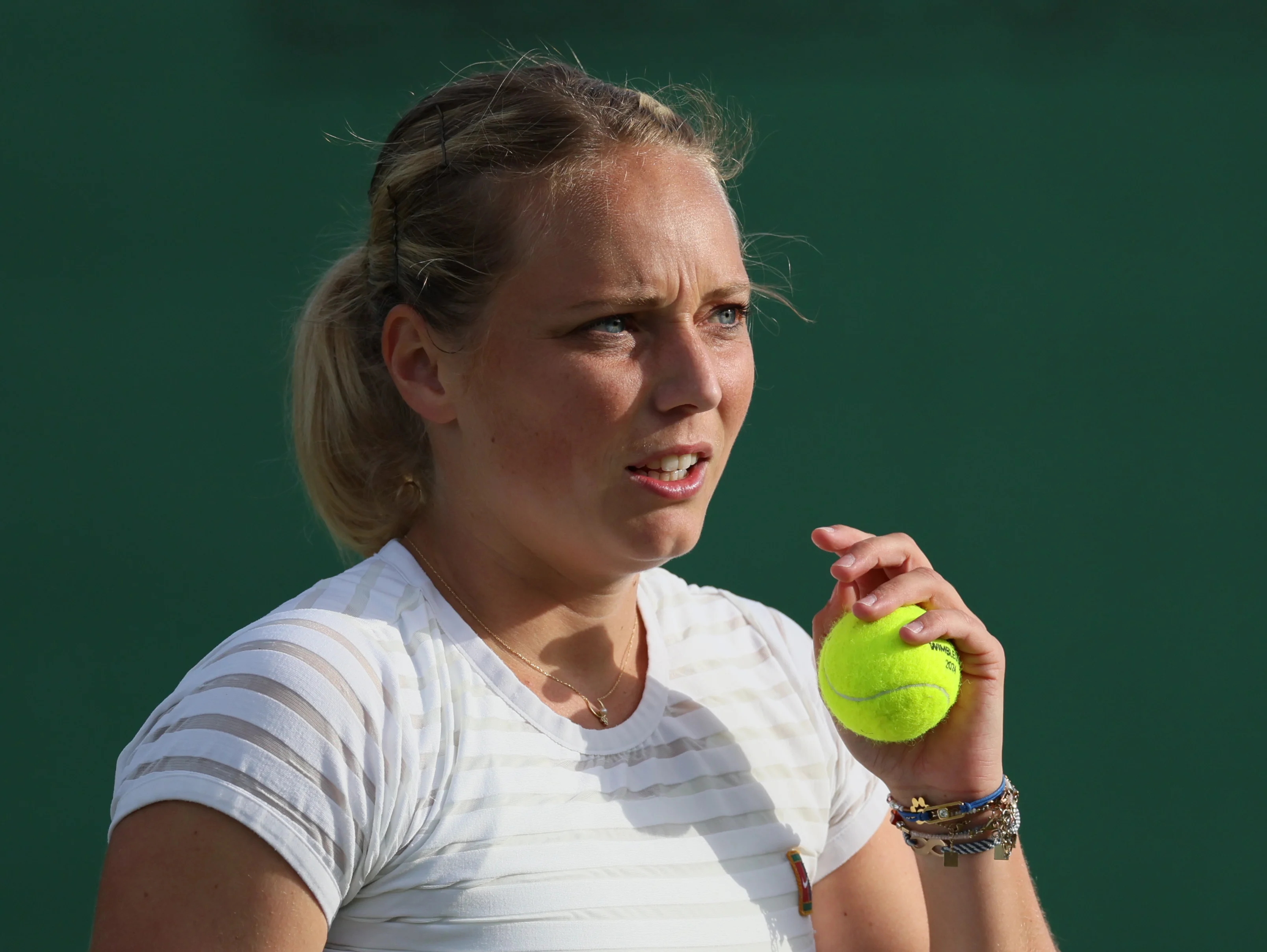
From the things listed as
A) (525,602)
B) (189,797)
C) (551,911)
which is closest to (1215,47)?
(525,602)

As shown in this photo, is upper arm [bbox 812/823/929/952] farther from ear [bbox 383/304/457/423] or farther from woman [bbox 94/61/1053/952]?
ear [bbox 383/304/457/423]

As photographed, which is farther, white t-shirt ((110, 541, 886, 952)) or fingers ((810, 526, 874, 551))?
fingers ((810, 526, 874, 551))

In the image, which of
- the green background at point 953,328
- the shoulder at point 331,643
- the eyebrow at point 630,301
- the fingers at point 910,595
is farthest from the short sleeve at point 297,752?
the green background at point 953,328

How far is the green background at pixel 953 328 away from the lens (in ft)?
9.61

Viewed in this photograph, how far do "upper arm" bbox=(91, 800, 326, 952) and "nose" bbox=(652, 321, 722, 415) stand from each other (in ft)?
2.18

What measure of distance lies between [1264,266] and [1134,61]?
58cm

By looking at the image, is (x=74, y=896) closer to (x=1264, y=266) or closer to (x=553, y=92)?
(x=553, y=92)

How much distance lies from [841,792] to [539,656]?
0.48 metres

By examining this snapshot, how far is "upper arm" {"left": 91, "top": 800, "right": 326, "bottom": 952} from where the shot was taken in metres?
1.25

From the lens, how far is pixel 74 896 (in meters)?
2.83

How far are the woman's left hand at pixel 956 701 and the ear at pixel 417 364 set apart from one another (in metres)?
0.50

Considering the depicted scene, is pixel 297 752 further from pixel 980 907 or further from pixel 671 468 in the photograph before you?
pixel 980 907

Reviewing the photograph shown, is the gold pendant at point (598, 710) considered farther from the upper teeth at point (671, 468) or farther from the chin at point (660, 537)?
the upper teeth at point (671, 468)

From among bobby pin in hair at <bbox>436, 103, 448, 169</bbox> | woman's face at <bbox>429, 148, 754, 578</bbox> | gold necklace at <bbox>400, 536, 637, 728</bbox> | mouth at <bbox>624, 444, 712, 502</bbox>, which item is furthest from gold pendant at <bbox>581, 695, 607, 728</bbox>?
bobby pin in hair at <bbox>436, 103, 448, 169</bbox>
